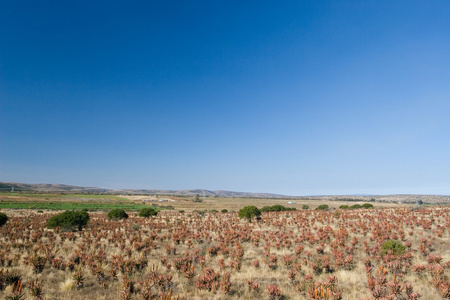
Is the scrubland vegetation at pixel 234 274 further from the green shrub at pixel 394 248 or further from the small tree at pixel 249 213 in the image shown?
the small tree at pixel 249 213

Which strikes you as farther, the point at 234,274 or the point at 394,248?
the point at 394,248

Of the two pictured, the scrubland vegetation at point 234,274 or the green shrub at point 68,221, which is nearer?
the scrubland vegetation at point 234,274

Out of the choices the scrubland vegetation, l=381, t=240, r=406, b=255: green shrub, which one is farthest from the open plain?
l=381, t=240, r=406, b=255: green shrub

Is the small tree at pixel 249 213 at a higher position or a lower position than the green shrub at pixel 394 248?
lower

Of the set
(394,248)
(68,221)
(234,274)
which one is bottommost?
(68,221)

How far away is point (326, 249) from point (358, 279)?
5770mm

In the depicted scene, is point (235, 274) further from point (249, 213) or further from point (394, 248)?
point (249, 213)

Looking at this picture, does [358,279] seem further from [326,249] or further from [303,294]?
[326,249]

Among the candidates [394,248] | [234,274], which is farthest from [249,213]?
[234,274]

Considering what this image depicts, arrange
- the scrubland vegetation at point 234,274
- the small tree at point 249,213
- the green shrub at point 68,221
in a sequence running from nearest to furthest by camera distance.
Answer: the scrubland vegetation at point 234,274, the green shrub at point 68,221, the small tree at point 249,213

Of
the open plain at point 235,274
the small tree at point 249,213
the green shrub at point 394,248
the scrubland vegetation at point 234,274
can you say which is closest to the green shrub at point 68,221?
the scrubland vegetation at point 234,274

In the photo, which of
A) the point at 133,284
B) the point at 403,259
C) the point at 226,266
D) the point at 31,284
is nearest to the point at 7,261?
the point at 31,284

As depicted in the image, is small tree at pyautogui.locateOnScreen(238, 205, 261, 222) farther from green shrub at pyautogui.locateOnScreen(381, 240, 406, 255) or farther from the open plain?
green shrub at pyautogui.locateOnScreen(381, 240, 406, 255)

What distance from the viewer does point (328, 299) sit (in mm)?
8352
